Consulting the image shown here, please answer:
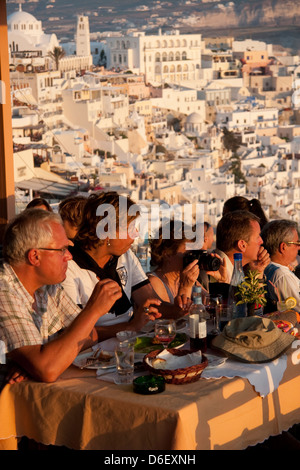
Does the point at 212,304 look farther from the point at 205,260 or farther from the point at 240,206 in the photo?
the point at 240,206

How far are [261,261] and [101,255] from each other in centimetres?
46

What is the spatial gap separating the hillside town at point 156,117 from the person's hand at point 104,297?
1581 cm

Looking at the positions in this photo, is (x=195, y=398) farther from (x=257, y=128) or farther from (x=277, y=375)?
(x=257, y=128)

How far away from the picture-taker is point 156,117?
41.7m

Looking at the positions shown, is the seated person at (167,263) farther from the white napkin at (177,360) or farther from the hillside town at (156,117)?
the hillside town at (156,117)

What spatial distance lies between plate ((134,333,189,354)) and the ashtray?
0.20m

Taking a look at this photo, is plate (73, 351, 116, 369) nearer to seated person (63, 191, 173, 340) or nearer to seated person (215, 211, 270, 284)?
seated person (63, 191, 173, 340)

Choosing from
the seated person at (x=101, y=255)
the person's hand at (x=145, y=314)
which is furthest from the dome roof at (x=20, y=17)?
the person's hand at (x=145, y=314)

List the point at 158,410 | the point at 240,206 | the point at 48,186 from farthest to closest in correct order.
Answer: the point at 48,186 < the point at 240,206 < the point at 158,410

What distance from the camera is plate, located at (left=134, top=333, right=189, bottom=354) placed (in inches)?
64.2

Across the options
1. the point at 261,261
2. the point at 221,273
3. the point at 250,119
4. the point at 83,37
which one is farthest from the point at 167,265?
the point at 83,37
